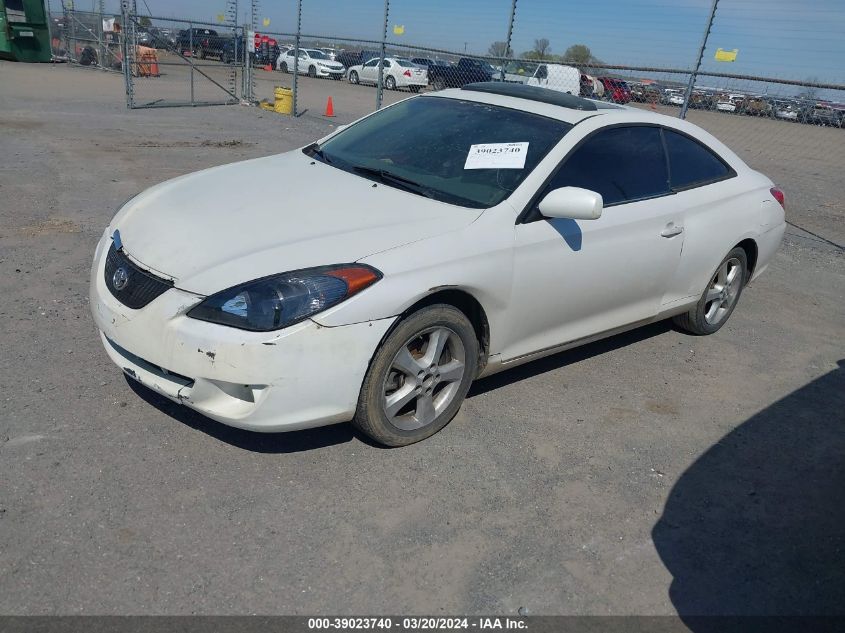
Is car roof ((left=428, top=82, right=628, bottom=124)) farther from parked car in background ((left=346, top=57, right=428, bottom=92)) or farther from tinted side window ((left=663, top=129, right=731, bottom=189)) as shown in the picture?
parked car in background ((left=346, top=57, right=428, bottom=92))

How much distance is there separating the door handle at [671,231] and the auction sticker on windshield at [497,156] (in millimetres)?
1125

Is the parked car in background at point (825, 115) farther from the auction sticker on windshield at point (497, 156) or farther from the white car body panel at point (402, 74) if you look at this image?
the white car body panel at point (402, 74)

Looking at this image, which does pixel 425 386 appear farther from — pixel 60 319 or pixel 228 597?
pixel 60 319

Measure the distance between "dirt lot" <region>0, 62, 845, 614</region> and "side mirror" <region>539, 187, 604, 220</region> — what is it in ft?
3.79

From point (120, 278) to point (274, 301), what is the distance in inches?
34.7

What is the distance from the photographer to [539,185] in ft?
12.6

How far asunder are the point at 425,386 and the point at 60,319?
2.55 m

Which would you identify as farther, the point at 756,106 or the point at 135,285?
the point at 756,106

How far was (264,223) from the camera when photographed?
3.45m

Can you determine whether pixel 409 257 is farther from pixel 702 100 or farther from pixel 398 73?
pixel 398 73

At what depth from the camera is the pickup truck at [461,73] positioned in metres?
17.3

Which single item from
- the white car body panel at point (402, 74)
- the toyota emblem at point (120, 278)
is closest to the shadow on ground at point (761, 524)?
the toyota emblem at point (120, 278)

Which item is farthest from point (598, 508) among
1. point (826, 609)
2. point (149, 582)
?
point (149, 582)

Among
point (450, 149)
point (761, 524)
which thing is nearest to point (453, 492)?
point (761, 524)
